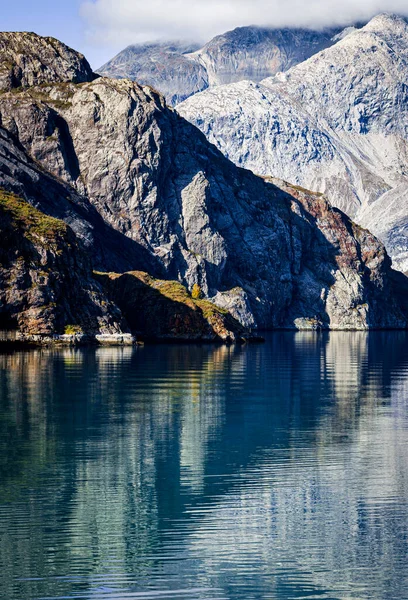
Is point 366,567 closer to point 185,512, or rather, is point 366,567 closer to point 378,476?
point 185,512

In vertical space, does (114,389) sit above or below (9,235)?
below

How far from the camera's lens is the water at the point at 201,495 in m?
37.3

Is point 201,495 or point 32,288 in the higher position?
point 32,288

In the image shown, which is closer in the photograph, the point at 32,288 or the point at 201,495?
the point at 201,495

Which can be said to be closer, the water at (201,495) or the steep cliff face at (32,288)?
the water at (201,495)

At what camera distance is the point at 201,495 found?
164ft

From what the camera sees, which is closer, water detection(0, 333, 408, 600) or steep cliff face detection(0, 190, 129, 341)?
water detection(0, 333, 408, 600)

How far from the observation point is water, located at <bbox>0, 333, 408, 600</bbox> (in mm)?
37281

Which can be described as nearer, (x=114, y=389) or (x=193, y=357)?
(x=114, y=389)

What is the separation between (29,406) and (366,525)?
45.0 metres

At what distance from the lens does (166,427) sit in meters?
73.9

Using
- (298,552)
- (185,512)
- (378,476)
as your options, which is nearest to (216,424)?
(378,476)

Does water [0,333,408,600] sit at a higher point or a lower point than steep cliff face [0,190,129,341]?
lower

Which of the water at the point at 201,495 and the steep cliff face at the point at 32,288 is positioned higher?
the steep cliff face at the point at 32,288
